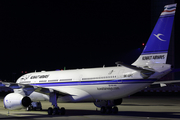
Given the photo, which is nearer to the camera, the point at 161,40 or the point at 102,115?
the point at 161,40

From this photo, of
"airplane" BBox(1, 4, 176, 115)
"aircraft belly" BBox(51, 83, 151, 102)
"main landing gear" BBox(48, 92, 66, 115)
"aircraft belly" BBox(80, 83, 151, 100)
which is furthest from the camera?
"main landing gear" BBox(48, 92, 66, 115)

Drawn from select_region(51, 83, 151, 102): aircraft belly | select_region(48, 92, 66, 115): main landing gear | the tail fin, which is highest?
the tail fin

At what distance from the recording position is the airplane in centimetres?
1788

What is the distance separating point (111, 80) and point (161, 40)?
13.3ft

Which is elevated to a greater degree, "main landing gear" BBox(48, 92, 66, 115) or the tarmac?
"main landing gear" BBox(48, 92, 66, 115)

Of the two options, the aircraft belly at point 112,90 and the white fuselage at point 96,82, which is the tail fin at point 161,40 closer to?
the white fuselage at point 96,82

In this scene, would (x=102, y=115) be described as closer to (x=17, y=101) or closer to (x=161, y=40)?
(x=17, y=101)

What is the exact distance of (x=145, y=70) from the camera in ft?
56.5

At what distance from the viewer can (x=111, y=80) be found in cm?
1897

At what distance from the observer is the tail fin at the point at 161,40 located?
18.2 m

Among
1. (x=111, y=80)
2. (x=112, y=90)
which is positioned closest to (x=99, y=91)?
(x=112, y=90)

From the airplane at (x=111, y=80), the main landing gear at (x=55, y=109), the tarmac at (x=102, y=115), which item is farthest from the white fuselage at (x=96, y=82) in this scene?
the tarmac at (x=102, y=115)

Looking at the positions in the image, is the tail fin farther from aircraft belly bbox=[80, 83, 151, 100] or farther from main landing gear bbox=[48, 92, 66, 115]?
main landing gear bbox=[48, 92, 66, 115]

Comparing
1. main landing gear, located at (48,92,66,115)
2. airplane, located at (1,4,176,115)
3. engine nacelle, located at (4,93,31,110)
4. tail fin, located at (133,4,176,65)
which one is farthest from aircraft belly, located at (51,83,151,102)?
engine nacelle, located at (4,93,31,110)
